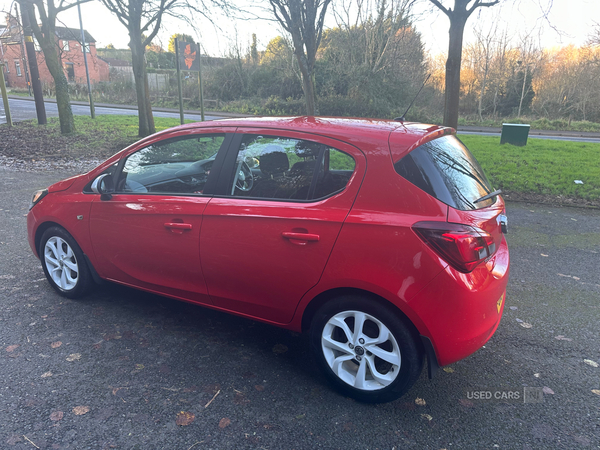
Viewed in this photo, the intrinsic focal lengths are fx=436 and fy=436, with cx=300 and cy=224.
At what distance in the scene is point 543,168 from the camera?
1029cm

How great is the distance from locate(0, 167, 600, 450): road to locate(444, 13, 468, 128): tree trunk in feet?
20.8

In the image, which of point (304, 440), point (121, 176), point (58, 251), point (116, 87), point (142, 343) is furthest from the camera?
point (116, 87)

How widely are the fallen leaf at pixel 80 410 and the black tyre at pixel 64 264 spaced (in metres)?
1.63

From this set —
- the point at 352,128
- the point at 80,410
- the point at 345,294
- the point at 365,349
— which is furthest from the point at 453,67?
the point at 80,410

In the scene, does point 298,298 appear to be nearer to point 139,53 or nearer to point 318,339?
point 318,339

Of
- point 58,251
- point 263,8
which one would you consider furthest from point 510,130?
point 58,251

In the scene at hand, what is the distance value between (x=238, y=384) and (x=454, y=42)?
9.09m

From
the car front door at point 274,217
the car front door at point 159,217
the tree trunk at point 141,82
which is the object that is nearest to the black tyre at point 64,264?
the car front door at point 159,217

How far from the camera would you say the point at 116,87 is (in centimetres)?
4006

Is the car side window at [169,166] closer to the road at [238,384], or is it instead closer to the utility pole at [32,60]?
the road at [238,384]

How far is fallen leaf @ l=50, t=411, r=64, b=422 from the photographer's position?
2592 millimetres

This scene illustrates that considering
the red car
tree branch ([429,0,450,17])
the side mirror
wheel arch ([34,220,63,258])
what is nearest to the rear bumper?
the red car

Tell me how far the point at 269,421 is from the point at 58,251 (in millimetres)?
2790

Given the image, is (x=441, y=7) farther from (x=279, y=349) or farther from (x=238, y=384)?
(x=238, y=384)
